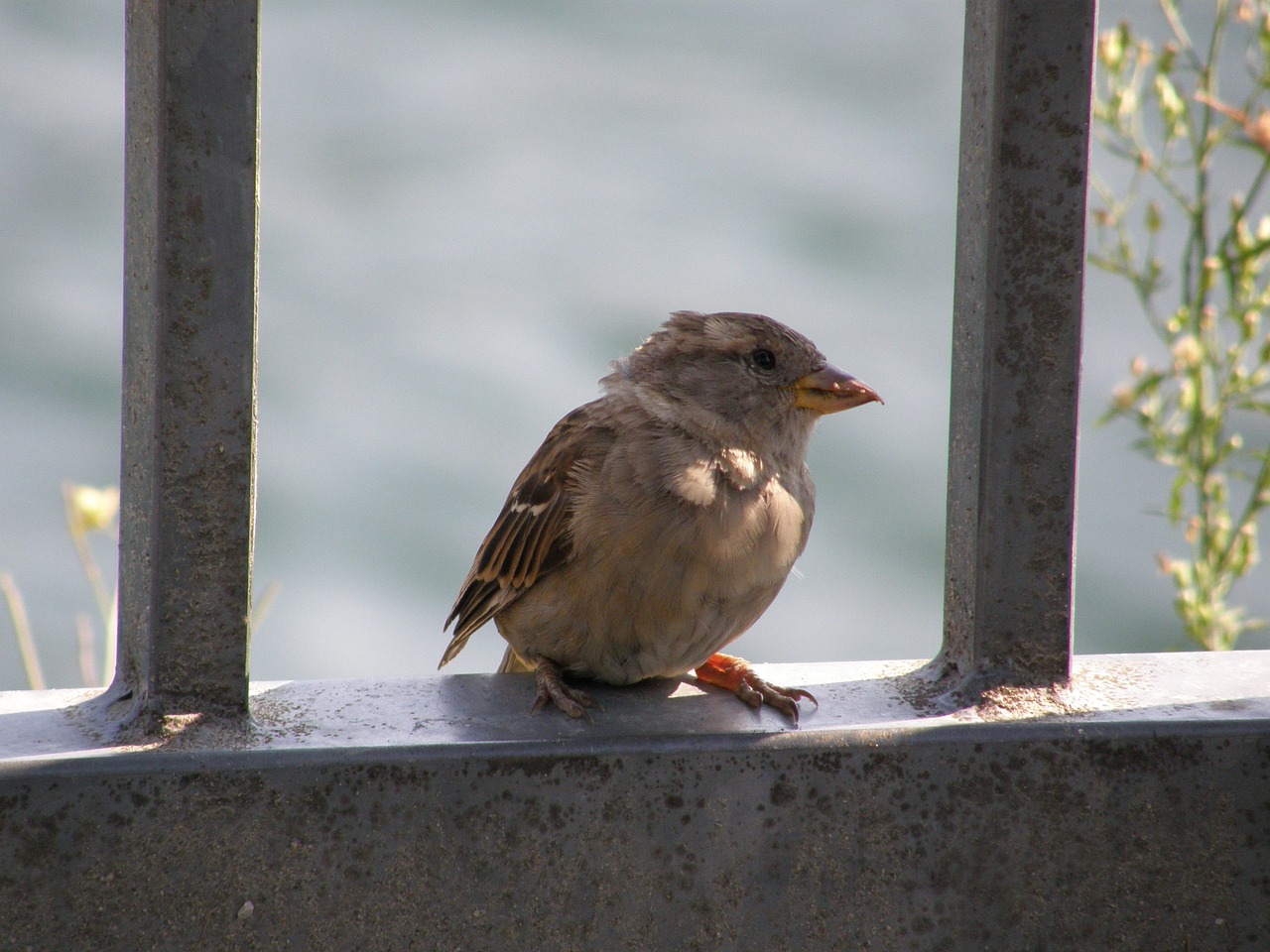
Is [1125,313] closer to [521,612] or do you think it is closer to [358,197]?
[358,197]

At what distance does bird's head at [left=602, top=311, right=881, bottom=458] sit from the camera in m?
2.78

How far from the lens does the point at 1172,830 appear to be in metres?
1.93

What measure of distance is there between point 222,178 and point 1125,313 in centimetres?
453

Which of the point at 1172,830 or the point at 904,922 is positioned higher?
the point at 1172,830

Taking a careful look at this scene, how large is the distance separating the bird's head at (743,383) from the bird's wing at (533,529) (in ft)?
0.50

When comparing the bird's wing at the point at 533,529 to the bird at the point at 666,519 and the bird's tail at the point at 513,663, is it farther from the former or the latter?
the bird's tail at the point at 513,663

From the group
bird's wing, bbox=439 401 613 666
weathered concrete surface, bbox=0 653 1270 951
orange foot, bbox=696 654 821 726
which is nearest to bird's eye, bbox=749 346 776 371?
bird's wing, bbox=439 401 613 666

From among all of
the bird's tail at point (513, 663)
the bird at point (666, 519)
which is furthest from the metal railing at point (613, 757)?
the bird's tail at point (513, 663)

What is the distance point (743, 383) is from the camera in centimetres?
285

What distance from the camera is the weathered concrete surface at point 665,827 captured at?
68.9 inches

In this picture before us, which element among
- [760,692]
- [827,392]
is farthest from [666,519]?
[827,392]

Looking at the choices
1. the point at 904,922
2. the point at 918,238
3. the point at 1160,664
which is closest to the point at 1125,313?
the point at 918,238

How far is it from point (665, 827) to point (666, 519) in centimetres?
71

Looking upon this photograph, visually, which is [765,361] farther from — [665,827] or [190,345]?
[190,345]
